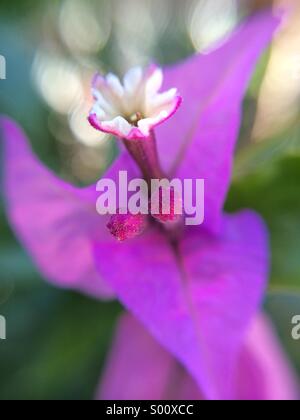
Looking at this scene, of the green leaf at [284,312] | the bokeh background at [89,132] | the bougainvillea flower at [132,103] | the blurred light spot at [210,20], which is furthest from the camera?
the blurred light spot at [210,20]

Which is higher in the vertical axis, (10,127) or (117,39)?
(117,39)

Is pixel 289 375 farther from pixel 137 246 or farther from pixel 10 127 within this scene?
pixel 10 127

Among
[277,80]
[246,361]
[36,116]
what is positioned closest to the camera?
[246,361]

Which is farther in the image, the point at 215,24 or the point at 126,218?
the point at 215,24

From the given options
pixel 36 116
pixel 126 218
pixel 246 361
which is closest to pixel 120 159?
pixel 126 218

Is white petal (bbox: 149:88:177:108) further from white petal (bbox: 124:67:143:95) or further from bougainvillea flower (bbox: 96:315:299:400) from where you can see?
bougainvillea flower (bbox: 96:315:299:400)

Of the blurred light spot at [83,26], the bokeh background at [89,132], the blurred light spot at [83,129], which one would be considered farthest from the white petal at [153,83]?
the blurred light spot at [83,26]

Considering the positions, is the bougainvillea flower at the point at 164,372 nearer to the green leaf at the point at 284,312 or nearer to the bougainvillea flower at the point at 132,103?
the green leaf at the point at 284,312

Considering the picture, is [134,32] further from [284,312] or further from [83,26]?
[284,312]
